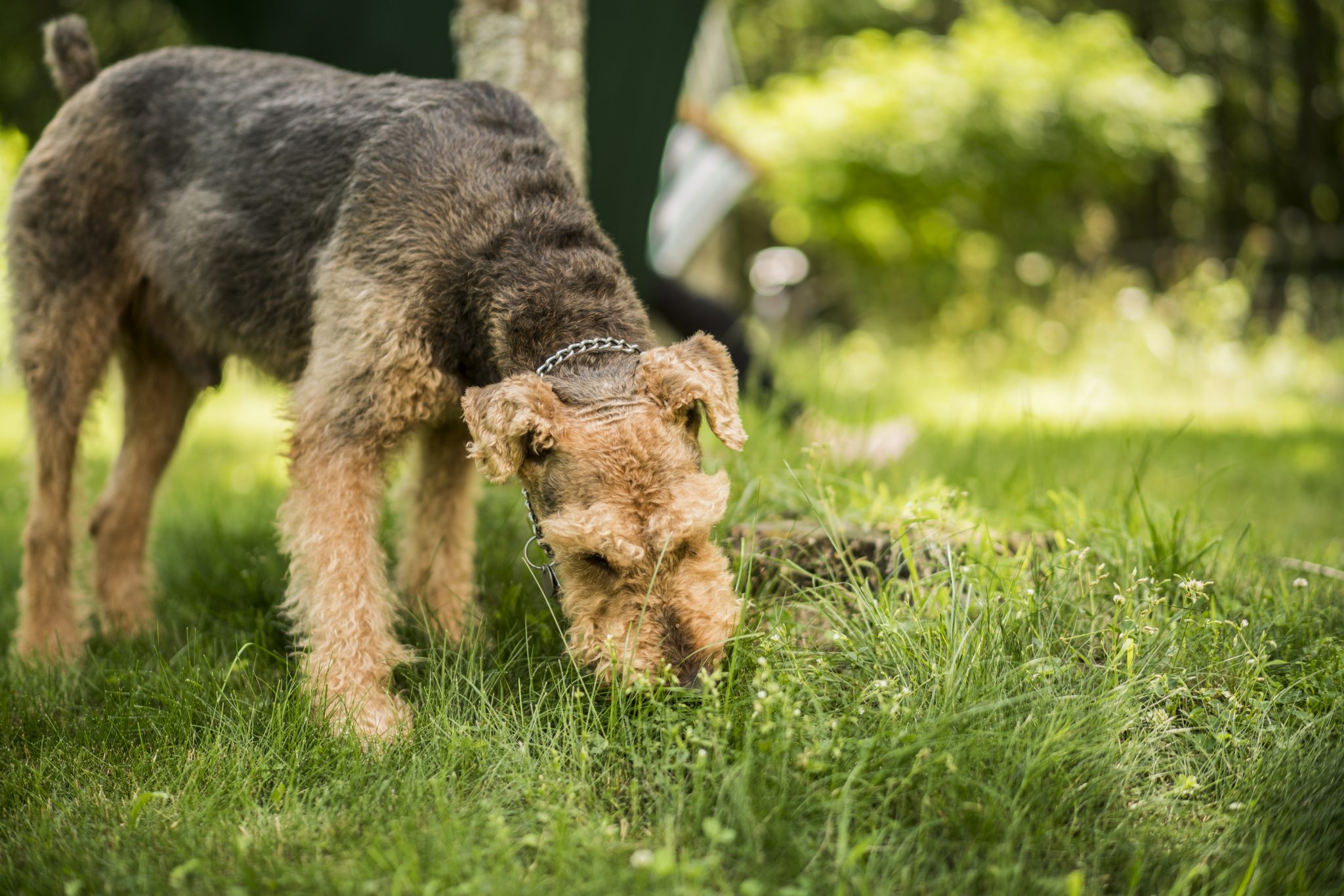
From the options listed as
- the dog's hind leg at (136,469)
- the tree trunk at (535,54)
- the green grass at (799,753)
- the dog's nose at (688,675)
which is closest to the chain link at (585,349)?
the green grass at (799,753)

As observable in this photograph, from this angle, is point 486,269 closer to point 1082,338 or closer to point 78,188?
point 78,188

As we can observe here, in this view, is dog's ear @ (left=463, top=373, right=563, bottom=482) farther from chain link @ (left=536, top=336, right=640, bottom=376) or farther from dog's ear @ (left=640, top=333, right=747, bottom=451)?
dog's ear @ (left=640, top=333, right=747, bottom=451)

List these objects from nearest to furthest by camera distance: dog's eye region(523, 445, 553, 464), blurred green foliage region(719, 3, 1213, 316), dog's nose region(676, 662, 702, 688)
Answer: dog's nose region(676, 662, 702, 688) → dog's eye region(523, 445, 553, 464) → blurred green foliage region(719, 3, 1213, 316)

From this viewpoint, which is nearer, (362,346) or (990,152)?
(362,346)

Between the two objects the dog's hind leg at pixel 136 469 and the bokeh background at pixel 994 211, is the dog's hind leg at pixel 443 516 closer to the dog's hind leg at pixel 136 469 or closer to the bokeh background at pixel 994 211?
the bokeh background at pixel 994 211

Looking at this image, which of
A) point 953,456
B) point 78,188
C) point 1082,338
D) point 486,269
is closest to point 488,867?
point 486,269

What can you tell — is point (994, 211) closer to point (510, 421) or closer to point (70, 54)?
point (70, 54)

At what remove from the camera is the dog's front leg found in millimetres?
2809

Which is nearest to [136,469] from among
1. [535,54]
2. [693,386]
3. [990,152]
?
[535,54]

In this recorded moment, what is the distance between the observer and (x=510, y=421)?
2.50m

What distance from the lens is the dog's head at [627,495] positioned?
Answer: 2.43 m

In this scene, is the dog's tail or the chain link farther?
the dog's tail

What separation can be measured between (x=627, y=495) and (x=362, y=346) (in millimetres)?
1027

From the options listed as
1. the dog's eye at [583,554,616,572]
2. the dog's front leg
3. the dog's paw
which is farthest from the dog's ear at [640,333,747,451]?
the dog's paw
